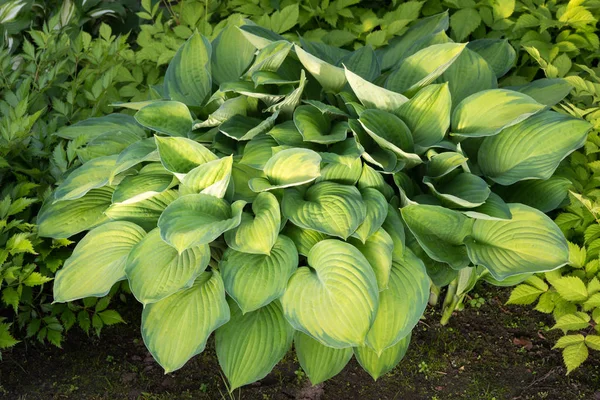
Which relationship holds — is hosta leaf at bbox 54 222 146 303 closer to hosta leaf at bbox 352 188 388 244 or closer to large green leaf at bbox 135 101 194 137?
large green leaf at bbox 135 101 194 137

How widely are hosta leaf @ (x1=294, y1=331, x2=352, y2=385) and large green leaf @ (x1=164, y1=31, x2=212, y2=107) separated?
0.96 m

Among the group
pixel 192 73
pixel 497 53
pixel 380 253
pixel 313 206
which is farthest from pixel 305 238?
pixel 497 53

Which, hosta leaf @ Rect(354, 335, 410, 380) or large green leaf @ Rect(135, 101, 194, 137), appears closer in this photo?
hosta leaf @ Rect(354, 335, 410, 380)

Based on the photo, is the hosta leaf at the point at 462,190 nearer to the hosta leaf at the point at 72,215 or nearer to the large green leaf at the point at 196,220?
the large green leaf at the point at 196,220

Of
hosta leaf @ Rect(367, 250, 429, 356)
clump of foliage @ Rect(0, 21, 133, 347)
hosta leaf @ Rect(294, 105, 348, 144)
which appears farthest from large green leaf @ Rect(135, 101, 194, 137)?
hosta leaf @ Rect(367, 250, 429, 356)

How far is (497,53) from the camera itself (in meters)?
2.37

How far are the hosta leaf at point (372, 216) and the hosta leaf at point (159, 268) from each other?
0.45 meters

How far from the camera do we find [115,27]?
3725mm

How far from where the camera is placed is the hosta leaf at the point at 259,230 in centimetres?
173

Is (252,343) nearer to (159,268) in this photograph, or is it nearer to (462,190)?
(159,268)

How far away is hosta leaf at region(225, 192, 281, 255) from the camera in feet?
5.66

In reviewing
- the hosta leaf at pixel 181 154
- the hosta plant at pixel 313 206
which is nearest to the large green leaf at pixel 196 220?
the hosta plant at pixel 313 206

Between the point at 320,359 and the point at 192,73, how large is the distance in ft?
3.74

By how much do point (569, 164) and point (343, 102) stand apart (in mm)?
855
